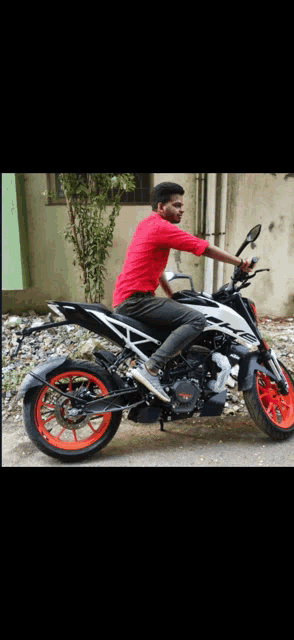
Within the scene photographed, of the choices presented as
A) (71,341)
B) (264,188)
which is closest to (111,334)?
(71,341)

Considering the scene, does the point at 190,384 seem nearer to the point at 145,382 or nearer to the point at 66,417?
the point at 145,382

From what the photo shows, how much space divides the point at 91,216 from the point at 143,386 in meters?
2.35

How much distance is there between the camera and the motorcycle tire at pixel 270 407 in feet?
9.79

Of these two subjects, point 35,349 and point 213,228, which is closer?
point 35,349

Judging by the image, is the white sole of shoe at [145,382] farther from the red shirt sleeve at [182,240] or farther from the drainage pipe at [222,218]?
the drainage pipe at [222,218]

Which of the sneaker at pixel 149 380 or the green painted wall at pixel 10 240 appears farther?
the green painted wall at pixel 10 240

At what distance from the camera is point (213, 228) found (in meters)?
5.07

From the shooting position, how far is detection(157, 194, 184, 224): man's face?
2781 mm

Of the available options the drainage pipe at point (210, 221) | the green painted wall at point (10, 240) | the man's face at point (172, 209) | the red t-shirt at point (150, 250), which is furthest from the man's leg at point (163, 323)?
the drainage pipe at point (210, 221)

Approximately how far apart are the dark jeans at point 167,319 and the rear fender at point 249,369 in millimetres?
468

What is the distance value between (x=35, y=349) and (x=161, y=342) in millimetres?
1969
